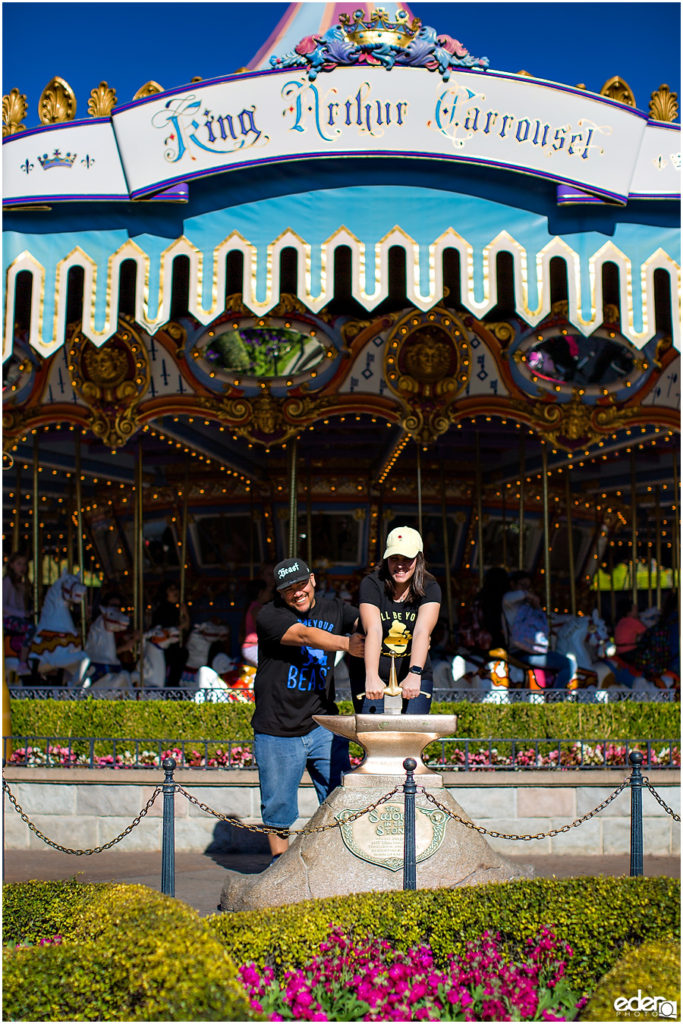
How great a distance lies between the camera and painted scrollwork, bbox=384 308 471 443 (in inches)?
476

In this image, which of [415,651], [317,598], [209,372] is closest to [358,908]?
[415,651]

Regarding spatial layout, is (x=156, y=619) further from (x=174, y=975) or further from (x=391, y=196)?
(x=174, y=975)

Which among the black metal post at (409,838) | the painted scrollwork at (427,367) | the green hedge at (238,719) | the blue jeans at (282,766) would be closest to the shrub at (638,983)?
the black metal post at (409,838)

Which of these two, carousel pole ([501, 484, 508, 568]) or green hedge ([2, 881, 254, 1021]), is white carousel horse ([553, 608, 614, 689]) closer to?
carousel pole ([501, 484, 508, 568])

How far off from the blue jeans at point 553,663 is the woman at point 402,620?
6240 mm

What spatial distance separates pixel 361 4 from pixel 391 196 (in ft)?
13.2

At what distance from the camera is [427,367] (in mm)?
12414

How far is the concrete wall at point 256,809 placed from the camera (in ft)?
29.5

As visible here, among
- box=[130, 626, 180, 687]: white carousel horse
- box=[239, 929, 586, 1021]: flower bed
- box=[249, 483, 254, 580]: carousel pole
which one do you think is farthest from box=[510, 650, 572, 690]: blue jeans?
box=[239, 929, 586, 1021]: flower bed

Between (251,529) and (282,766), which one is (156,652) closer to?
(251,529)

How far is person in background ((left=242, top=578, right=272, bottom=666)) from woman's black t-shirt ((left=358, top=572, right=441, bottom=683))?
Result: 17.7 feet

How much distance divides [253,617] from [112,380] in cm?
316

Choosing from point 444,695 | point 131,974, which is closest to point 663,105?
point 444,695

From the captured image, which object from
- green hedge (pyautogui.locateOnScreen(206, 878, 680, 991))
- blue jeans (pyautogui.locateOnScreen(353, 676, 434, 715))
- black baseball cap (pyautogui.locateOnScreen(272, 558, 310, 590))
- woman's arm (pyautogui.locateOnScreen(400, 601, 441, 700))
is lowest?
green hedge (pyautogui.locateOnScreen(206, 878, 680, 991))
